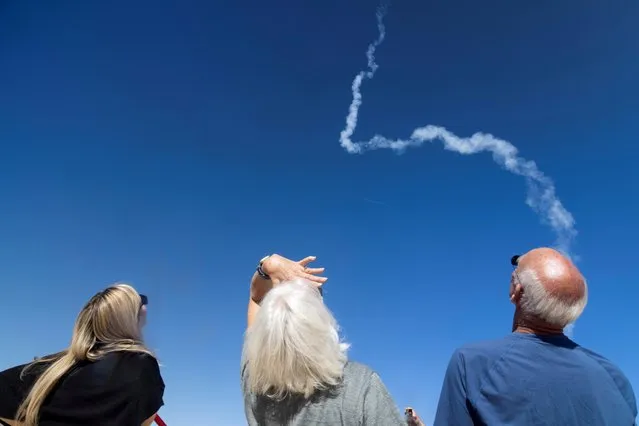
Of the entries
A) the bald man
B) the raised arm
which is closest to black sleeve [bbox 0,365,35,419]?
the raised arm

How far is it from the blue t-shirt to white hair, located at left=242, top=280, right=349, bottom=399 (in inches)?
50.9

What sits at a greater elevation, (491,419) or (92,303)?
(92,303)

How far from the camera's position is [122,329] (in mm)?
6348

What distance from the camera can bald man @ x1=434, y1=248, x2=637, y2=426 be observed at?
4797 millimetres

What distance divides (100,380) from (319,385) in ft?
9.77

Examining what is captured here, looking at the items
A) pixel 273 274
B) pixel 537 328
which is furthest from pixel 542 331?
pixel 273 274

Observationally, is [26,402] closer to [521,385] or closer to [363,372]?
[363,372]

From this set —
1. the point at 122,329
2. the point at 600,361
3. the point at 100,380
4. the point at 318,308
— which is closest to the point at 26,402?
the point at 100,380

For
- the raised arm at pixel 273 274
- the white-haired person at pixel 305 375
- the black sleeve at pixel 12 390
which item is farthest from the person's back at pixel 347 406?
the black sleeve at pixel 12 390

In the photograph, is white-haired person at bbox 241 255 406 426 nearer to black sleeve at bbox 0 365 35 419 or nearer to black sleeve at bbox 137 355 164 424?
black sleeve at bbox 137 355 164 424

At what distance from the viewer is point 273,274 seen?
19.7ft

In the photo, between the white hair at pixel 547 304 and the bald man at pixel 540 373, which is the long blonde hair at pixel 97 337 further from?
the white hair at pixel 547 304

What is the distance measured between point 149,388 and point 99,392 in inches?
22.3

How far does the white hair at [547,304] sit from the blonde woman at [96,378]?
454cm
